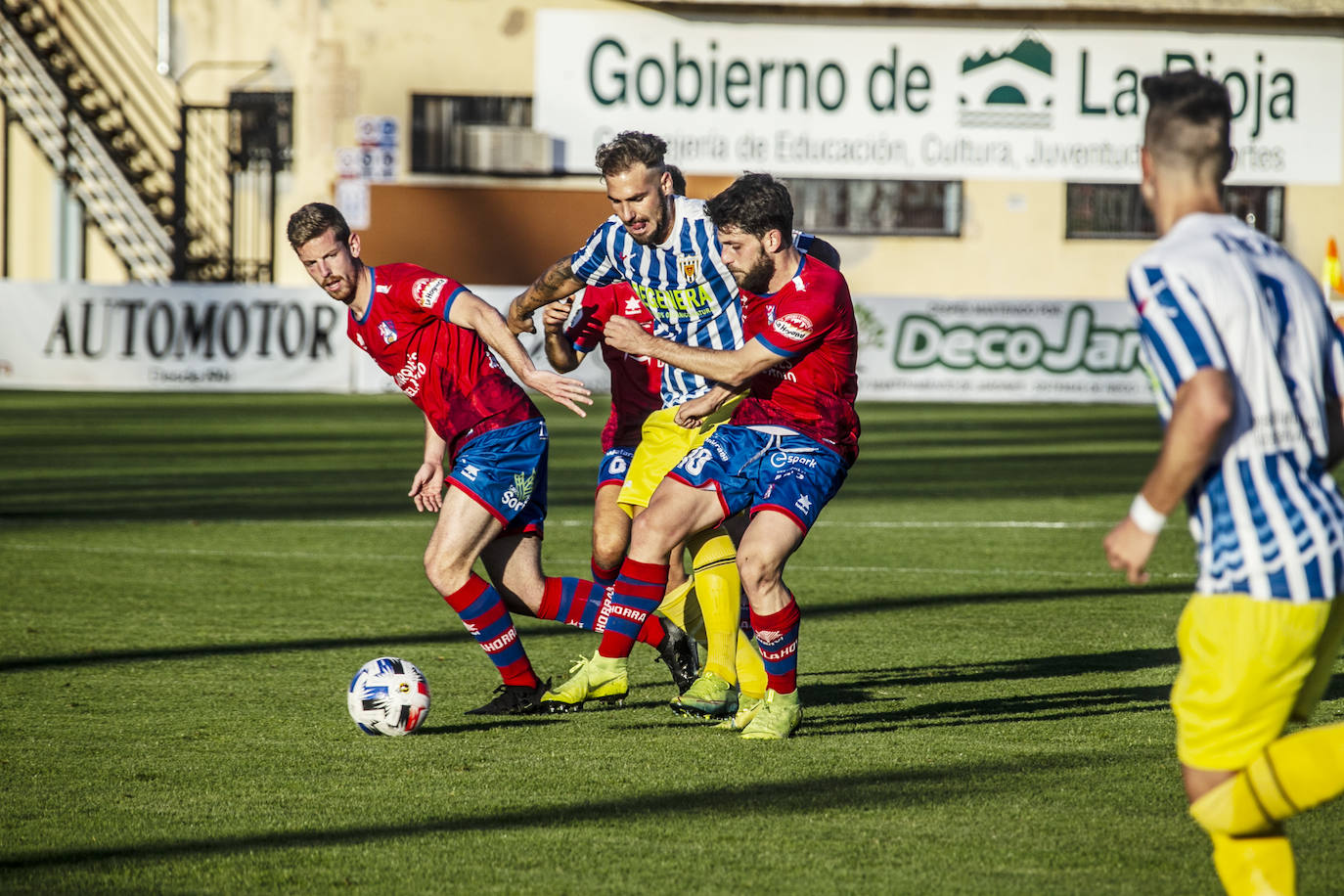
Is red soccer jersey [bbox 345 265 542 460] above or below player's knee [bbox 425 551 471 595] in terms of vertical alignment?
above

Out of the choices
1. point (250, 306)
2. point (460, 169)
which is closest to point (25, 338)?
point (250, 306)

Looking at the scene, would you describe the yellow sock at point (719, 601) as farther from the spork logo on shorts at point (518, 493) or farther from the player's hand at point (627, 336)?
the player's hand at point (627, 336)

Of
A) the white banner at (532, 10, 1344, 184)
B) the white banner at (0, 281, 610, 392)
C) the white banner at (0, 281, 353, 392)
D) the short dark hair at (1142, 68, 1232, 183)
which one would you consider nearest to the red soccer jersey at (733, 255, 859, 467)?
the short dark hair at (1142, 68, 1232, 183)

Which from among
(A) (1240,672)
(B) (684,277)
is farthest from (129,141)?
(A) (1240,672)

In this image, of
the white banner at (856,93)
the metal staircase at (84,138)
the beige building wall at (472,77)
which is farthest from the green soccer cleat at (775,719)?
the white banner at (856,93)

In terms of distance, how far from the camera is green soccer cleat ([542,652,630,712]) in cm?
611

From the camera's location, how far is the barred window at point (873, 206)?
105 feet

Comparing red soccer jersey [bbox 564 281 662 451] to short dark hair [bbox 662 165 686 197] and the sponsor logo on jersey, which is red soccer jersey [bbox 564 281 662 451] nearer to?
short dark hair [bbox 662 165 686 197]

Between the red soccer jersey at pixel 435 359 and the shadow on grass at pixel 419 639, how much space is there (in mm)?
1677

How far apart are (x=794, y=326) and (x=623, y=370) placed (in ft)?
5.13

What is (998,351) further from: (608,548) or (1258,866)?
(1258,866)

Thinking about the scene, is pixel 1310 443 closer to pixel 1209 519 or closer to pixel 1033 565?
pixel 1209 519

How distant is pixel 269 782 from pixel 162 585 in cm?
428

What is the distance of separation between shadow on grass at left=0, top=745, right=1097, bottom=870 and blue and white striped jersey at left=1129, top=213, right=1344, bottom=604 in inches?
69.9
